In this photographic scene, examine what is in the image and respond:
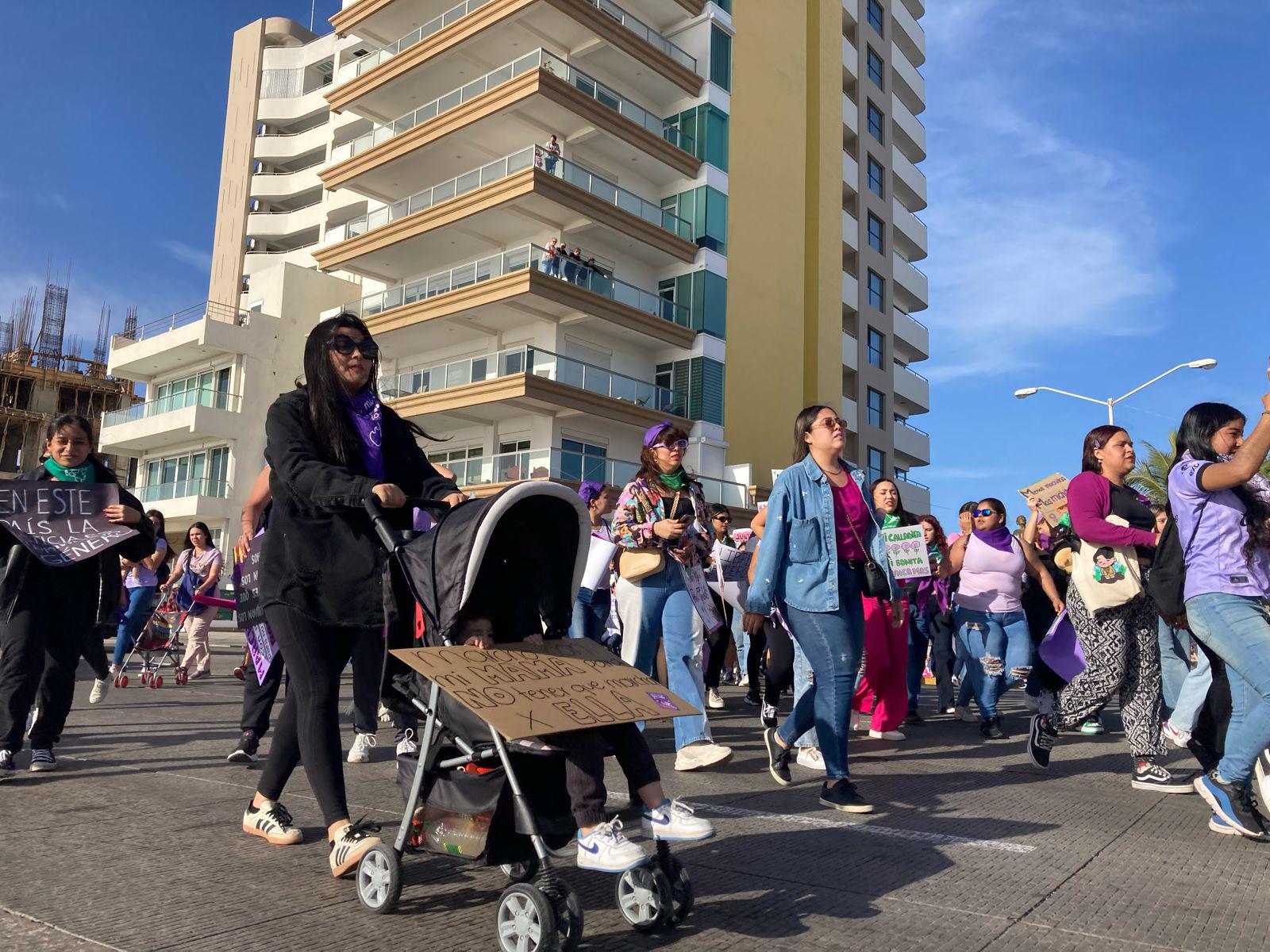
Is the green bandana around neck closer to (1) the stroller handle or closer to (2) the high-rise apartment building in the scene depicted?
(1) the stroller handle

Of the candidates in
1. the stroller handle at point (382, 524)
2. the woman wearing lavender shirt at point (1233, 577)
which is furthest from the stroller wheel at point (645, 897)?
the woman wearing lavender shirt at point (1233, 577)

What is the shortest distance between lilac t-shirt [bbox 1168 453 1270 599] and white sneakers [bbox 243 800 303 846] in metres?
4.12

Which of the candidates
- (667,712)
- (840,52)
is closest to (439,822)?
(667,712)

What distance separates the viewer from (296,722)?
3789mm

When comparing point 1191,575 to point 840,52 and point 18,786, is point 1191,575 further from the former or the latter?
point 840,52

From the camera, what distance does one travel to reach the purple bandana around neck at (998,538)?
8641 mm

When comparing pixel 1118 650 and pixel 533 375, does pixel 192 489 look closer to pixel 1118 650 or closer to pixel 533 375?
pixel 533 375

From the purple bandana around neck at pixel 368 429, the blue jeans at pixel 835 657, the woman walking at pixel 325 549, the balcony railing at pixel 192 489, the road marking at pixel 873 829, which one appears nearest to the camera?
the woman walking at pixel 325 549

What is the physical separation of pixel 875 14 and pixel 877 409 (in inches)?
771

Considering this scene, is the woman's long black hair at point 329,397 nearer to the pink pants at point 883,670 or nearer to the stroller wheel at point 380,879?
the stroller wheel at point 380,879

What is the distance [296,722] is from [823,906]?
1.97 metres

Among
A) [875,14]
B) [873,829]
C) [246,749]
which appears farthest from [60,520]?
[875,14]

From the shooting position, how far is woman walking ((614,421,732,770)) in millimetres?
6086

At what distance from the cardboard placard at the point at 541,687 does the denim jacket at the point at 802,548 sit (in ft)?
6.63
